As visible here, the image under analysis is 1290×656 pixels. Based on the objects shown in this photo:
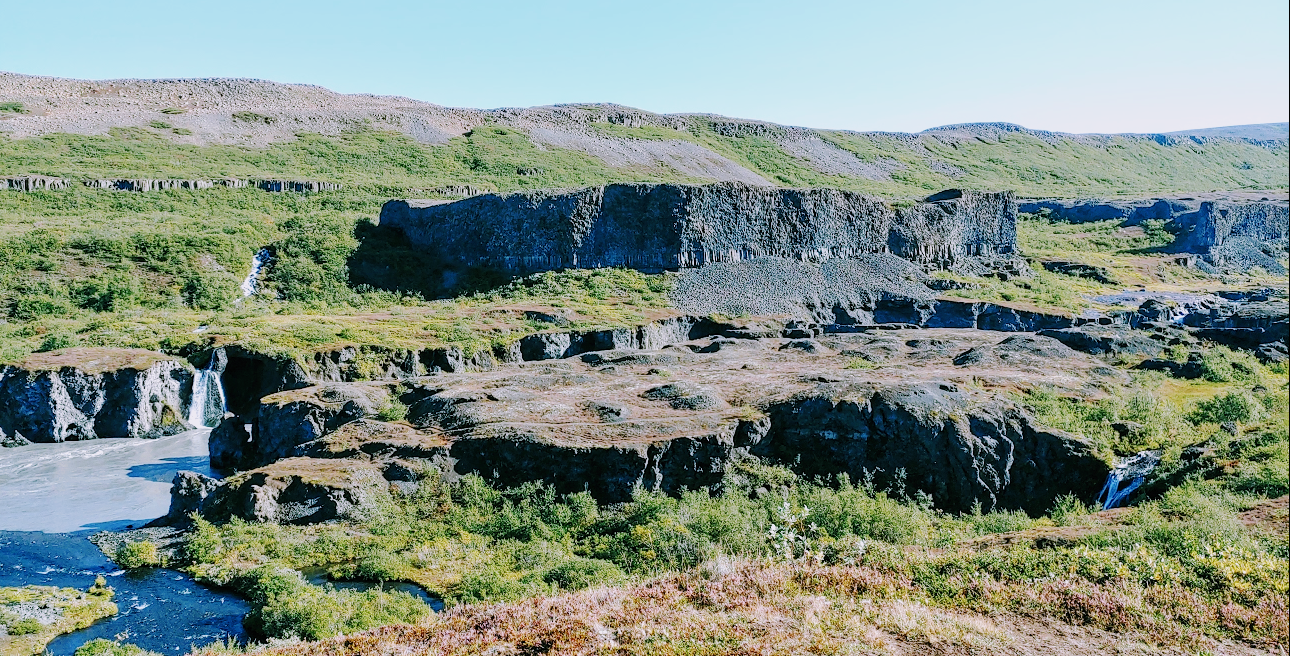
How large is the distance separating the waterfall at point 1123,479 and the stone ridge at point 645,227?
140 feet

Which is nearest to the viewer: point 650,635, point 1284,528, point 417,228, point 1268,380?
point 650,635

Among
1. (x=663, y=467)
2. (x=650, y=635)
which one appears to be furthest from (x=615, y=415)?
(x=650, y=635)

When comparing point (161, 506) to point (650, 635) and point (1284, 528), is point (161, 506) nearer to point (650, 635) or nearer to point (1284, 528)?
point (650, 635)

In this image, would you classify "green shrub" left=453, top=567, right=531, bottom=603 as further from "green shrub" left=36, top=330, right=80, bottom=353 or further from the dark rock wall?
the dark rock wall

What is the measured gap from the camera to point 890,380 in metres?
34.4

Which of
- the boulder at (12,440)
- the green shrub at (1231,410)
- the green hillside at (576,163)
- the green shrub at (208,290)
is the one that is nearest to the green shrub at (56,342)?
the boulder at (12,440)

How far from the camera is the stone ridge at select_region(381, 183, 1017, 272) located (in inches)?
2692

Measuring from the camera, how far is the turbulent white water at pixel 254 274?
64125 millimetres

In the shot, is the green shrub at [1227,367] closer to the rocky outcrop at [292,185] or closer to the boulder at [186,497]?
the boulder at [186,497]

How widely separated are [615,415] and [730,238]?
40.1 metres

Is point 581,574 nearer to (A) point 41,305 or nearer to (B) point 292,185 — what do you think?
(A) point 41,305

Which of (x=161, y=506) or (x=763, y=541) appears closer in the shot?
(x=763, y=541)

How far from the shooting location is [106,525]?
2900 centimetres

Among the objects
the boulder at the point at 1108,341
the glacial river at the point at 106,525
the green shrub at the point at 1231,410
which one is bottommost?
the glacial river at the point at 106,525
